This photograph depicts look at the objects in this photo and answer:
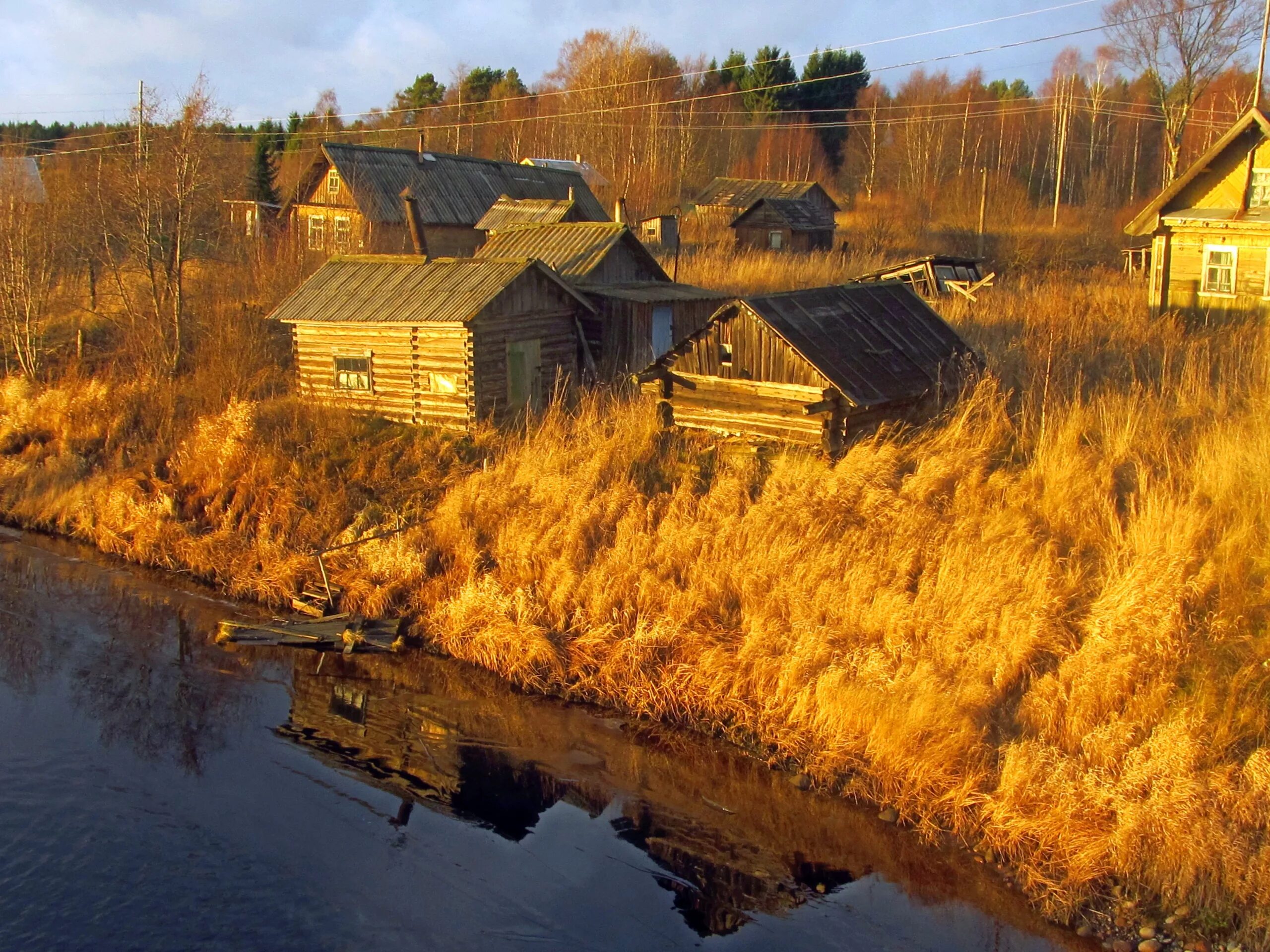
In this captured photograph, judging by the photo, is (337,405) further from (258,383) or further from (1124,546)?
(1124,546)

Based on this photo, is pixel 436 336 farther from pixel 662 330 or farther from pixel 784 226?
pixel 784 226

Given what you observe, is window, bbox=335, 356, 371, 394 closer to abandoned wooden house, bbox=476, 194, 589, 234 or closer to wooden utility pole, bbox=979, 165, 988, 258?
abandoned wooden house, bbox=476, 194, 589, 234

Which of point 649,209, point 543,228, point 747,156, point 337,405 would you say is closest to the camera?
point 337,405

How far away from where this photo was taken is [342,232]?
32.2 metres

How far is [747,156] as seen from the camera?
196ft

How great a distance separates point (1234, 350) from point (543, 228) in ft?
46.4

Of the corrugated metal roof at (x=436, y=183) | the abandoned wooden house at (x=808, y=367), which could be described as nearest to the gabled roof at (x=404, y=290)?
the abandoned wooden house at (x=808, y=367)

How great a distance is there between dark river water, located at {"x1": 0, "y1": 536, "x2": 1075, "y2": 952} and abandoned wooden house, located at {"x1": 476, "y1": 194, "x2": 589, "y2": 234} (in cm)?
1634

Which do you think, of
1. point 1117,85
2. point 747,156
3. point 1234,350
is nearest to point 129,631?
point 1234,350

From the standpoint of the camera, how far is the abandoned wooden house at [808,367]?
14492mm

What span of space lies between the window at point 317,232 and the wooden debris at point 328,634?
19.0m

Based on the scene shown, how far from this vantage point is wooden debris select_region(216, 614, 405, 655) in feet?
46.9

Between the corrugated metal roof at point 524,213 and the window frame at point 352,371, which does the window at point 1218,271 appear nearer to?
the corrugated metal roof at point 524,213

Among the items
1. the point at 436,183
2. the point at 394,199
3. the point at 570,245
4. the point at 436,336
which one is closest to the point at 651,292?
Result: the point at 570,245
